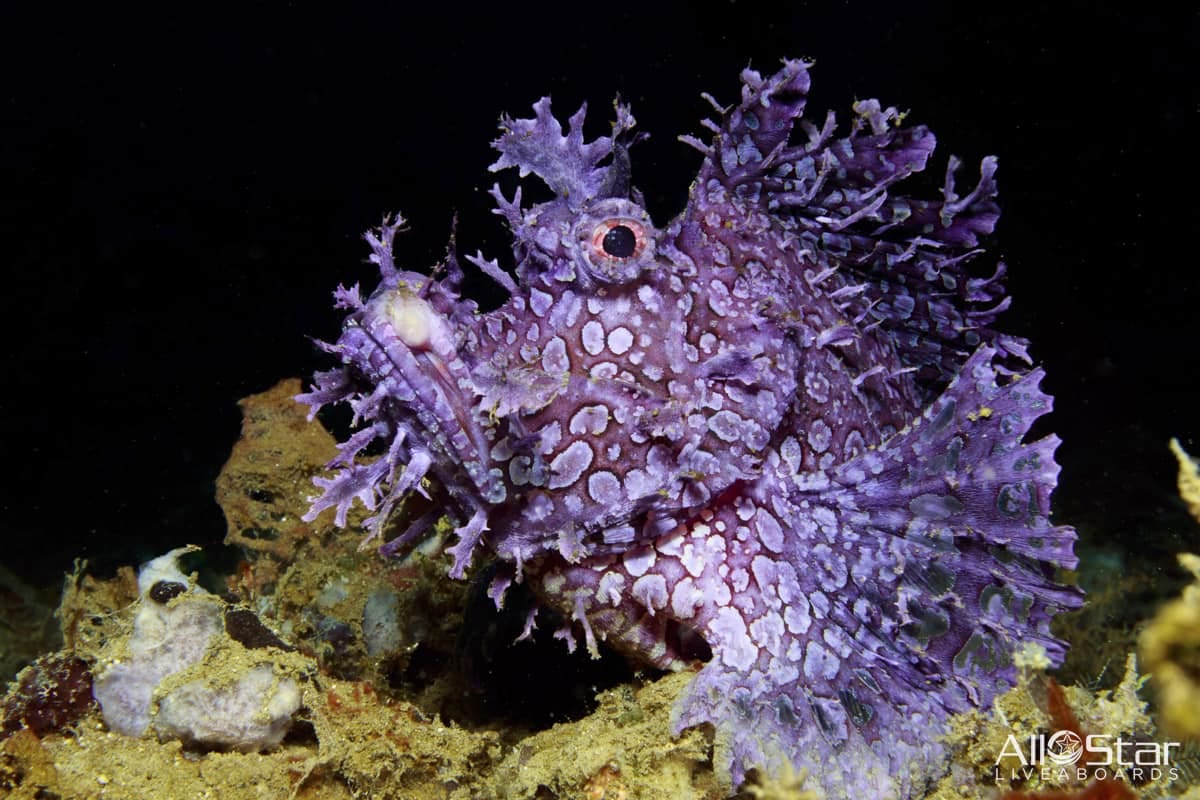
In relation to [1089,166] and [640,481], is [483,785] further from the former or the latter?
[1089,166]

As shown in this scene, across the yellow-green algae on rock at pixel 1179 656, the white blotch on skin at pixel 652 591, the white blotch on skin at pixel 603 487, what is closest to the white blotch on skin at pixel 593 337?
the white blotch on skin at pixel 603 487

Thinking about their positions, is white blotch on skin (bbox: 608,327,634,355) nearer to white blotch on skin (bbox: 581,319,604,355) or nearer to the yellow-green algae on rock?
white blotch on skin (bbox: 581,319,604,355)

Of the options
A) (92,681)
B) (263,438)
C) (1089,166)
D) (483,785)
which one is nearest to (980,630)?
(483,785)

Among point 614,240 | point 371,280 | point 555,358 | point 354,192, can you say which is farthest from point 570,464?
point 371,280

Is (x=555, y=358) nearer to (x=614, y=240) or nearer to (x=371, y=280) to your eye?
(x=614, y=240)

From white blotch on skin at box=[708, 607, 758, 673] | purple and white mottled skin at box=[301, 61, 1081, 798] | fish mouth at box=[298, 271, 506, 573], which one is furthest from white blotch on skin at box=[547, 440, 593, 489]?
white blotch on skin at box=[708, 607, 758, 673]

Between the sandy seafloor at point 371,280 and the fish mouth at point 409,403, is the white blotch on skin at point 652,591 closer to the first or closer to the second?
the sandy seafloor at point 371,280

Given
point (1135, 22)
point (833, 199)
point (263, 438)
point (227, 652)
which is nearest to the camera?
point (227, 652)
